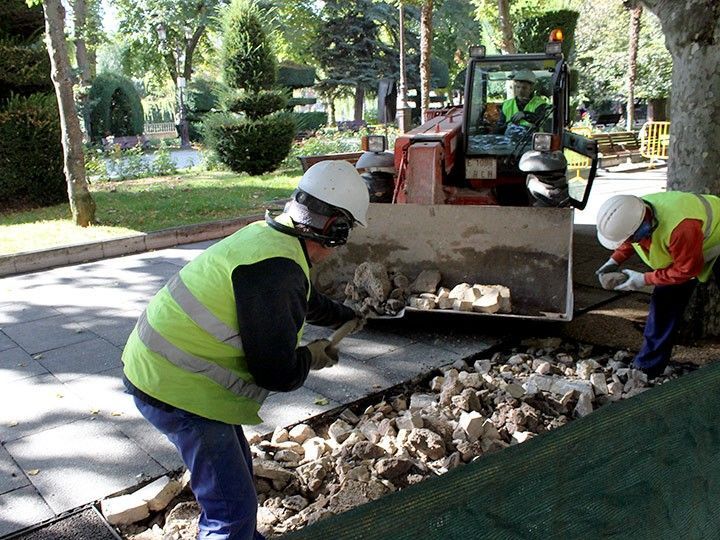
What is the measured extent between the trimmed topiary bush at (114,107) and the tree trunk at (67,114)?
811 inches

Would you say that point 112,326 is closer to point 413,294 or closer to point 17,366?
point 17,366

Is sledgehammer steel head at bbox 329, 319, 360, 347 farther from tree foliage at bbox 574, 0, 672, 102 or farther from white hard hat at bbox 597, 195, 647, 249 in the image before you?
tree foliage at bbox 574, 0, 672, 102

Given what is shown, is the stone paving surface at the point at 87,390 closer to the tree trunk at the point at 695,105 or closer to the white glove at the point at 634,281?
the white glove at the point at 634,281

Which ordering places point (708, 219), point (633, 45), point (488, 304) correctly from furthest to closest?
point (633, 45) < point (488, 304) < point (708, 219)

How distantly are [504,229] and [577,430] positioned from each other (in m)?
3.97

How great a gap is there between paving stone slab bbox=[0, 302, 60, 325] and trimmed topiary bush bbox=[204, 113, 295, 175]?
32.3ft

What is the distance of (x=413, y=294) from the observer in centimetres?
553

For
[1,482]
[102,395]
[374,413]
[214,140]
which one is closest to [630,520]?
[374,413]

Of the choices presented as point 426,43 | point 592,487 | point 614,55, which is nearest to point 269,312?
point 592,487

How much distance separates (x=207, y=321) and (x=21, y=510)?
5.94ft

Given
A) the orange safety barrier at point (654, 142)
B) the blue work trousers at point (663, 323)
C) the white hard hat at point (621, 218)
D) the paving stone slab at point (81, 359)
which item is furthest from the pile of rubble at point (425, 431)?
the orange safety barrier at point (654, 142)

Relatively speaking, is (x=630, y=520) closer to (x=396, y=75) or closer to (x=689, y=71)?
(x=689, y=71)

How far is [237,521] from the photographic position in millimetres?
2285

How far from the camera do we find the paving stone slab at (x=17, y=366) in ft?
15.9
